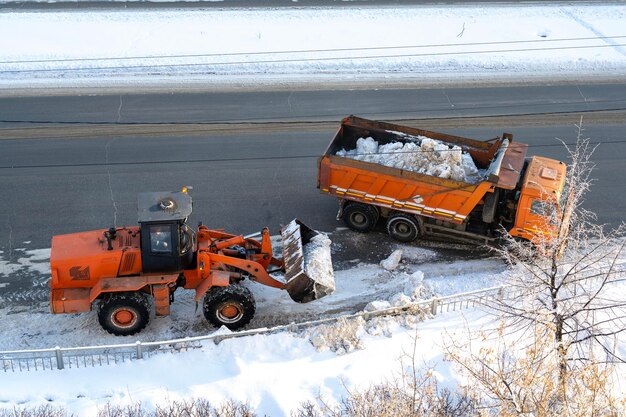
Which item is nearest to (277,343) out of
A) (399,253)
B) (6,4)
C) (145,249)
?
(145,249)

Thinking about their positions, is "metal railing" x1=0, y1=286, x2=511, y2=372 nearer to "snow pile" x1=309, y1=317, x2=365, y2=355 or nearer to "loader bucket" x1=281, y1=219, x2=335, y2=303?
"snow pile" x1=309, y1=317, x2=365, y2=355

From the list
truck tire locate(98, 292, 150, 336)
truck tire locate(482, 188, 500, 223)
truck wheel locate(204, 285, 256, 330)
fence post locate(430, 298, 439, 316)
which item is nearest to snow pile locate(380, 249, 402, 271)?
truck tire locate(482, 188, 500, 223)

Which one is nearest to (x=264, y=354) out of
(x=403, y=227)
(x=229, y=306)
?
(x=229, y=306)

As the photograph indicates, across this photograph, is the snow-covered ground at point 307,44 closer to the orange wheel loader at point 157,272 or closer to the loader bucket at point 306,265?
the loader bucket at point 306,265

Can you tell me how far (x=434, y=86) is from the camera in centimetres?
2730

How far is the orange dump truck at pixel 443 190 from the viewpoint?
55.5 ft

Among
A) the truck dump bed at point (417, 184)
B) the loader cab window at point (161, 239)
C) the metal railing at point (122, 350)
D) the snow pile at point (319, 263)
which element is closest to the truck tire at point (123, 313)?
the metal railing at point (122, 350)

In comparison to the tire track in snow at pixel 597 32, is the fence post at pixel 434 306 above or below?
below

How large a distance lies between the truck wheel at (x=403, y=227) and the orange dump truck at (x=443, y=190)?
0.02 meters

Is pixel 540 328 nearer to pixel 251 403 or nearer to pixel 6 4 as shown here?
pixel 251 403

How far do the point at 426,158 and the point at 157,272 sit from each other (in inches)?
274

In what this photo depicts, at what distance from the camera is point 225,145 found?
2248cm

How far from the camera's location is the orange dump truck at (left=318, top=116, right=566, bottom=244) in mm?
16906

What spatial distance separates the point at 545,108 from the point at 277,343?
1531cm
